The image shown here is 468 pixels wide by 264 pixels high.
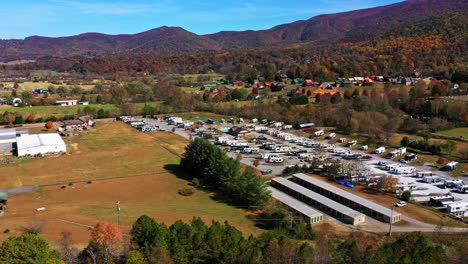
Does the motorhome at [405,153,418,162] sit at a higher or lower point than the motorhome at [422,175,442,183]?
higher

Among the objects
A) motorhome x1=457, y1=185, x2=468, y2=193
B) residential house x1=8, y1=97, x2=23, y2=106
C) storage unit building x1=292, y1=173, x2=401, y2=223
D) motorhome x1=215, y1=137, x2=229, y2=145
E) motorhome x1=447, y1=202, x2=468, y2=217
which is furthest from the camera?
residential house x1=8, y1=97, x2=23, y2=106

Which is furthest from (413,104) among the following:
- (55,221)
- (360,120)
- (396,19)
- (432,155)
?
(396,19)

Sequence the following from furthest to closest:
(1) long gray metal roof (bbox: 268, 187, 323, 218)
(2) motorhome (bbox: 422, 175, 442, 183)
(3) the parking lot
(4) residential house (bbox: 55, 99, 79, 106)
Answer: (4) residential house (bbox: 55, 99, 79, 106) < (2) motorhome (bbox: 422, 175, 442, 183) < (3) the parking lot < (1) long gray metal roof (bbox: 268, 187, 323, 218)

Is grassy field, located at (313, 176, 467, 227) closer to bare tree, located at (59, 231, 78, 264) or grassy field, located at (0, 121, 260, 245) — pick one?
grassy field, located at (0, 121, 260, 245)

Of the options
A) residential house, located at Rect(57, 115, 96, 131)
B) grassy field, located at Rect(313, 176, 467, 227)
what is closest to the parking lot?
grassy field, located at Rect(313, 176, 467, 227)

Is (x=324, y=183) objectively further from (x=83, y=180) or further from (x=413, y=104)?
(x=413, y=104)

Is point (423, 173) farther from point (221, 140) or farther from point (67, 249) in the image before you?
point (67, 249)

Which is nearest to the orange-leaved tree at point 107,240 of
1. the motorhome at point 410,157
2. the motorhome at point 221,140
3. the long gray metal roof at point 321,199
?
the long gray metal roof at point 321,199
